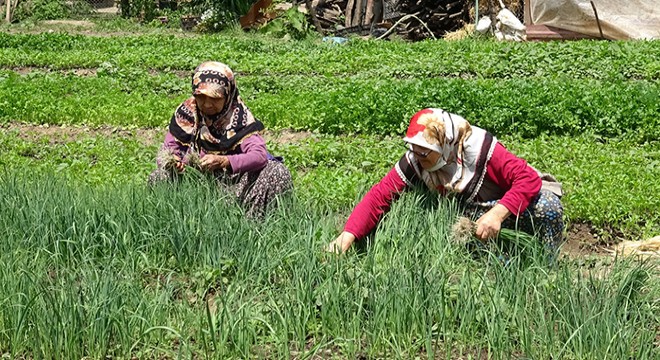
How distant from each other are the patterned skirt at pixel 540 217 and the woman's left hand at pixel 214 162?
139 centimetres

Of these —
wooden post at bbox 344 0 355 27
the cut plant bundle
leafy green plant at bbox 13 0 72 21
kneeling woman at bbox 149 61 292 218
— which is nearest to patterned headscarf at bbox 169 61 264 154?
kneeling woman at bbox 149 61 292 218

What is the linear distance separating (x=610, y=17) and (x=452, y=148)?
11218 millimetres

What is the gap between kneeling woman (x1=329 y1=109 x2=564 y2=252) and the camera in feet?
14.3

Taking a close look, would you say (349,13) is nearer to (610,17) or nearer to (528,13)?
(528,13)

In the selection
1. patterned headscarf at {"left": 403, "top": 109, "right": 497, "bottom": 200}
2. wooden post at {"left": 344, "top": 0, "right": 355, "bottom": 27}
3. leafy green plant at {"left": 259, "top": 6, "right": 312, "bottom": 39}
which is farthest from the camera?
wooden post at {"left": 344, "top": 0, "right": 355, "bottom": 27}

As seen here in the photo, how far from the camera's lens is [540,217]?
4.66 m

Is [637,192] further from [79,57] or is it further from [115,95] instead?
[79,57]

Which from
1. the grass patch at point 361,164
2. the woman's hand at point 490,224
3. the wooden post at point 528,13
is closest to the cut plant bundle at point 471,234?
the woman's hand at point 490,224

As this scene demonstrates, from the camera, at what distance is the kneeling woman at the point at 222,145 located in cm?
532

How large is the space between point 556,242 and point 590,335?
1.51 metres

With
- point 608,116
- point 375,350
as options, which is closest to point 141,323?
point 375,350

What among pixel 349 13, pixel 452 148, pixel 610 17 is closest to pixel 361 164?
pixel 452 148

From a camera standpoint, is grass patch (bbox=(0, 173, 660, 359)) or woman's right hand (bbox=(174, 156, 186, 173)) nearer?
grass patch (bbox=(0, 173, 660, 359))

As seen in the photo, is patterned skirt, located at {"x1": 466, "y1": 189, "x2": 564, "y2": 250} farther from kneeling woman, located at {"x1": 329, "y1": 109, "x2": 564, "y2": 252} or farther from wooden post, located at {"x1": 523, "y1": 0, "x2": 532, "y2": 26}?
wooden post, located at {"x1": 523, "y1": 0, "x2": 532, "y2": 26}
